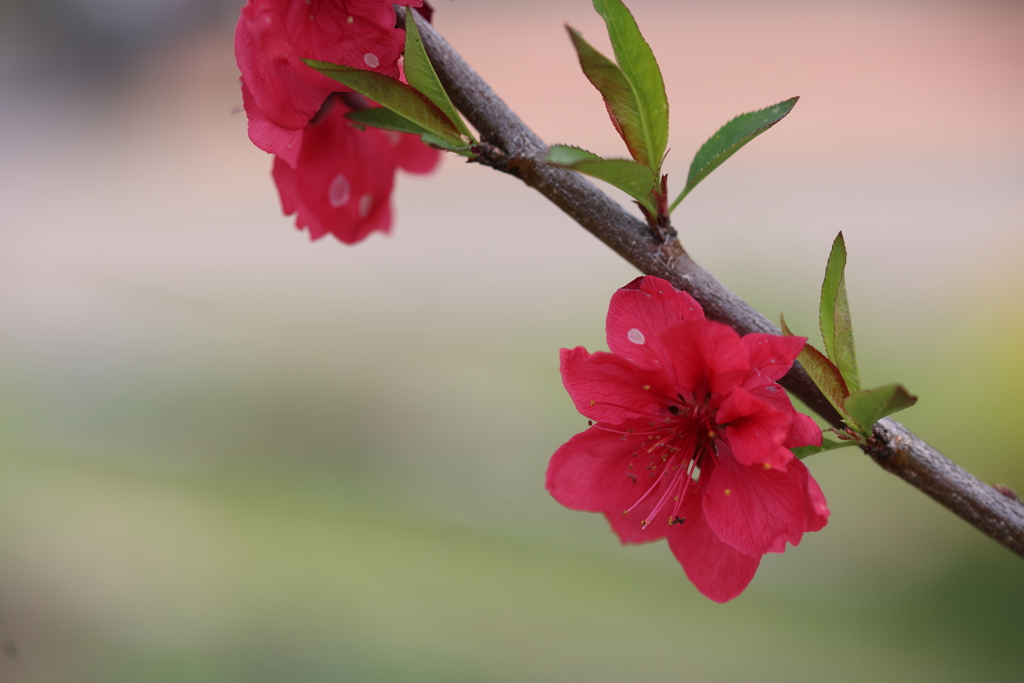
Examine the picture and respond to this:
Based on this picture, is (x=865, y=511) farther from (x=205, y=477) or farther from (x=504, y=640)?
(x=205, y=477)

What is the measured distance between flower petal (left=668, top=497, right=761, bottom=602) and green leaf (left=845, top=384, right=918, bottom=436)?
0.09 metres

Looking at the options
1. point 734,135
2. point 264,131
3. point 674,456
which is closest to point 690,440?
point 674,456

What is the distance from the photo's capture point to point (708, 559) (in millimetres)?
336

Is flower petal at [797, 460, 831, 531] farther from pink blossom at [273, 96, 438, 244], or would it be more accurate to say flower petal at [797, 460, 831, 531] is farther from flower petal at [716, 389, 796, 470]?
pink blossom at [273, 96, 438, 244]

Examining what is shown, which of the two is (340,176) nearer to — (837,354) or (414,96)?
(414,96)

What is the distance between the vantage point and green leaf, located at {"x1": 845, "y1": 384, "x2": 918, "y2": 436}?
238 mm

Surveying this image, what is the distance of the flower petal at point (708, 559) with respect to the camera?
0.33 m

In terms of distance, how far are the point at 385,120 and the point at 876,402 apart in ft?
0.75

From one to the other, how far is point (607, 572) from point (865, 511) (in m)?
0.44

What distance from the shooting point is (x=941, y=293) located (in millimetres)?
1486

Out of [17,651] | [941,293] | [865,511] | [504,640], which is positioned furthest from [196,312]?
[941,293]

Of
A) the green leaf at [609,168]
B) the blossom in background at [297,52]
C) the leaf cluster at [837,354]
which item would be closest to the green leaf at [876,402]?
the leaf cluster at [837,354]

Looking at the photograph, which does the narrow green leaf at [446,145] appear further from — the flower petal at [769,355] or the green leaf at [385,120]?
the flower petal at [769,355]

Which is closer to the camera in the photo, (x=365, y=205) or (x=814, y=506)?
(x=814, y=506)
